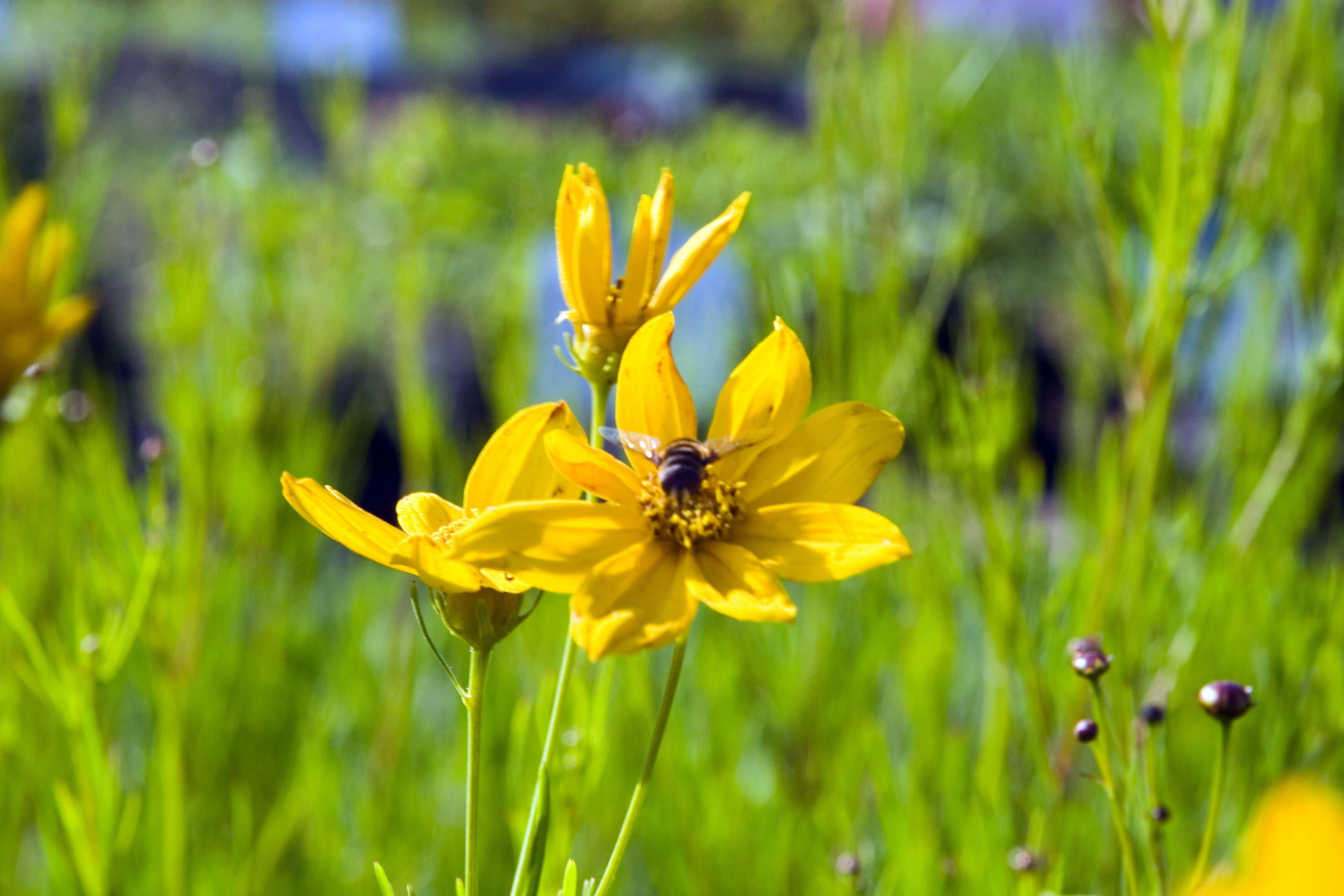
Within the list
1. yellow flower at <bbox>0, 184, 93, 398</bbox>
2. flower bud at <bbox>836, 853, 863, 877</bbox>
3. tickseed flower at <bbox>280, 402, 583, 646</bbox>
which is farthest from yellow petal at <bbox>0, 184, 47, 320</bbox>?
flower bud at <bbox>836, 853, 863, 877</bbox>

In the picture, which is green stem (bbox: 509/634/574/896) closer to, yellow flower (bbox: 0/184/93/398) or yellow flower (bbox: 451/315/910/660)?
yellow flower (bbox: 451/315/910/660)

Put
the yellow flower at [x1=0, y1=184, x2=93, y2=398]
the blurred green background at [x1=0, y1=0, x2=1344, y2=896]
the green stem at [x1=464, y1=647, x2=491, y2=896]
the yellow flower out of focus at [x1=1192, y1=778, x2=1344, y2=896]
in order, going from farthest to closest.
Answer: the blurred green background at [x1=0, y1=0, x2=1344, y2=896], the yellow flower at [x1=0, y1=184, x2=93, y2=398], the green stem at [x1=464, y1=647, x2=491, y2=896], the yellow flower out of focus at [x1=1192, y1=778, x2=1344, y2=896]

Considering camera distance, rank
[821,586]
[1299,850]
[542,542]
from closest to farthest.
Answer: [1299,850], [542,542], [821,586]

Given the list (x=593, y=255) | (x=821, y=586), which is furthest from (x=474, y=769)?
(x=821, y=586)

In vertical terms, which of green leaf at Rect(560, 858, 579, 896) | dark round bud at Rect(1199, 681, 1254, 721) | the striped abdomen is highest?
the striped abdomen

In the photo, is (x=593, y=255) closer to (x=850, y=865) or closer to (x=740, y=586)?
(x=740, y=586)

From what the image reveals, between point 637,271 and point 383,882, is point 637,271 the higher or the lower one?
the higher one

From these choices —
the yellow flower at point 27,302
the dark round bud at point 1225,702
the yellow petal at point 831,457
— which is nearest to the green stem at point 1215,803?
the dark round bud at point 1225,702

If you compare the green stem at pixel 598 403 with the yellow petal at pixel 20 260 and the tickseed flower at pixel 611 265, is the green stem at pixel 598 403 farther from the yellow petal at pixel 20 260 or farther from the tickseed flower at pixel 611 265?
the yellow petal at pixel 20 260
